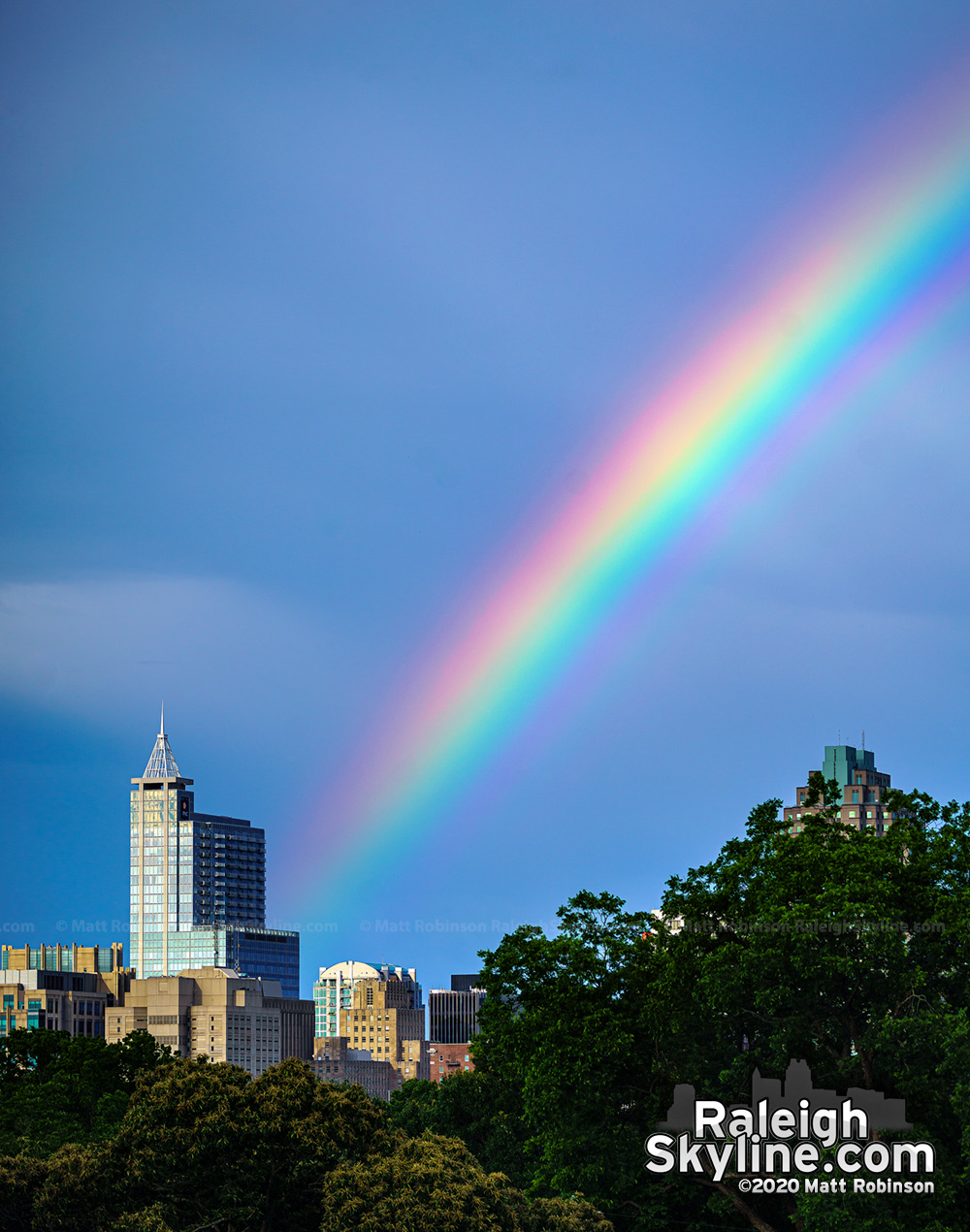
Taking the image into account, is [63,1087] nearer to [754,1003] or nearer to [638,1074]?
[638,1074]

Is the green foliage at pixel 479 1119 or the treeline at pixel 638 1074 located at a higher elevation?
the treeline at pixel 638 1074

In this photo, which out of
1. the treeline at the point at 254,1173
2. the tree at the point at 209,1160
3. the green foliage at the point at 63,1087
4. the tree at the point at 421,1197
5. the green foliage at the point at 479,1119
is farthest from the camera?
the green foliage at the point at 479,1119

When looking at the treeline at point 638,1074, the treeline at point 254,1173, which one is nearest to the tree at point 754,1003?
the treeline at point 638,1074

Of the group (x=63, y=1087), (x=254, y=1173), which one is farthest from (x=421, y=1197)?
(x=63, y=1087)

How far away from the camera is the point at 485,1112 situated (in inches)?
2496

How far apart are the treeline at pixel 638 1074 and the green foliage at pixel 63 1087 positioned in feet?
36.9

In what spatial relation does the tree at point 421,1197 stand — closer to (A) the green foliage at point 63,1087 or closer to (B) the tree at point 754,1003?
(B) the tree at point 754,1003

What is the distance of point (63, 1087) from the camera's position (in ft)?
225

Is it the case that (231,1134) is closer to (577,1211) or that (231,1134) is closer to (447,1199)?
(447,1199)

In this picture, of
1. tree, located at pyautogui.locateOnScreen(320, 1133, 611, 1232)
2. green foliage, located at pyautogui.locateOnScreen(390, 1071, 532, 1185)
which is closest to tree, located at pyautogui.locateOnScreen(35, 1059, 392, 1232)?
tree, located at pyautogui.locateOnScreen(320, 1133, 611, 1232)

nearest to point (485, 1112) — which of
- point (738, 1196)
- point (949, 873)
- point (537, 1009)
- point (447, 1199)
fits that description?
point (537, 1009)

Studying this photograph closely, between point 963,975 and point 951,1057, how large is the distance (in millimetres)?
4045

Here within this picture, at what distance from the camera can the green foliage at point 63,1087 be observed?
58.4 meters

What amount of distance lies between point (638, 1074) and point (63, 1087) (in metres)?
33.8
